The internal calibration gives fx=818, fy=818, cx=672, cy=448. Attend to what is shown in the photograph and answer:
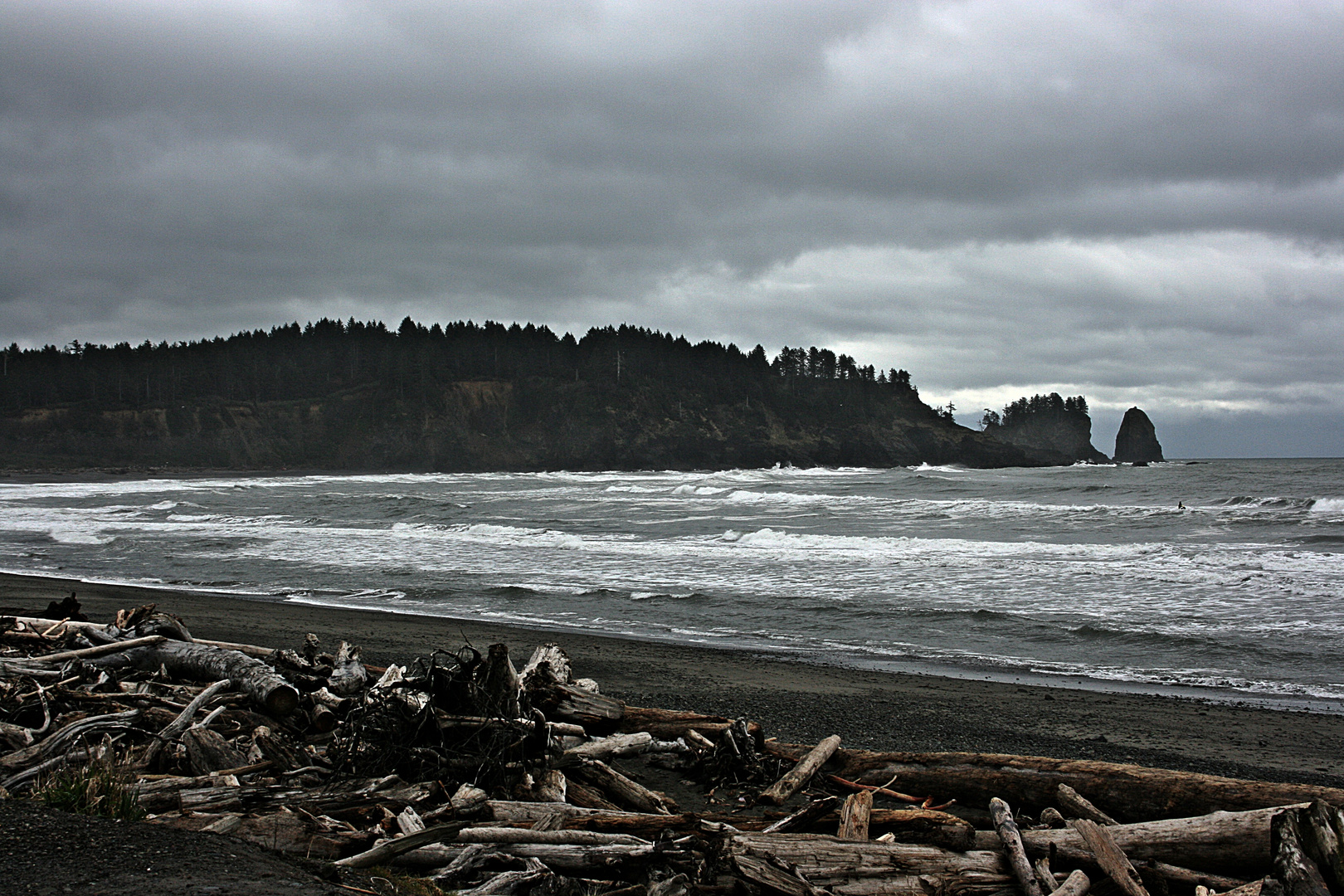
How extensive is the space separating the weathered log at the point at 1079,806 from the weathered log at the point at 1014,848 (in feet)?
1.24

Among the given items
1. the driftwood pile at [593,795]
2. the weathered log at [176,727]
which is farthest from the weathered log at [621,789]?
the weathered log at [176,727]

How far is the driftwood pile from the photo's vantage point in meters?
3.42

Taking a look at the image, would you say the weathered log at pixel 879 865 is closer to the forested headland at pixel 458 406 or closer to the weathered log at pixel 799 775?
the weathered log at pixel 799 775

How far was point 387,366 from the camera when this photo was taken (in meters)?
118

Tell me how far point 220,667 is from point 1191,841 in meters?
6.23

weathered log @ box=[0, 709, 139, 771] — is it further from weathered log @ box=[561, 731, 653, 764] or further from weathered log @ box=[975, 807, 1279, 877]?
weathered log @ box=[975, 807, 1279, 877]

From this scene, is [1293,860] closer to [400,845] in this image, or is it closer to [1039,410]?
[400,845]

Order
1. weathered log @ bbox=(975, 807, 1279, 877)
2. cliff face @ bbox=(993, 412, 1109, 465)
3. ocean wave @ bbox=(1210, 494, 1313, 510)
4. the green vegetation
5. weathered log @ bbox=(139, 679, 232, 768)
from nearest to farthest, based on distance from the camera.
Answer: weathered log @ bbox=(975, 807, 1279, 877), the green vegetation, weathered log @ bbox=(139, 679, 232, 768), ocean wave @ bbox=(1210, 494, 1313, 510), cliff face @ bbox=(993, 412, 1109, 465)

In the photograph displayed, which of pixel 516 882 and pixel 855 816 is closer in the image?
pixel 516 882

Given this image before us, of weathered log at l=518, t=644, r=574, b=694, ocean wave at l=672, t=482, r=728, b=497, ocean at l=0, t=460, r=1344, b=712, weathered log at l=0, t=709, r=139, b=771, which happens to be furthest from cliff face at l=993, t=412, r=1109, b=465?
weathered log at l=0, t=709, r=139, b=771

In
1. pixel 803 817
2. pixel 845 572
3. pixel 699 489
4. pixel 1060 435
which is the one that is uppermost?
pixel 1060 435

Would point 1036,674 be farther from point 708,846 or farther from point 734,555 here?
point 734,555

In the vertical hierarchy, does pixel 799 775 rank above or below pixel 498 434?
below

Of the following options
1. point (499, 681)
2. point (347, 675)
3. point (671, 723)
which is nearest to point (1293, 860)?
point (671, 723)
